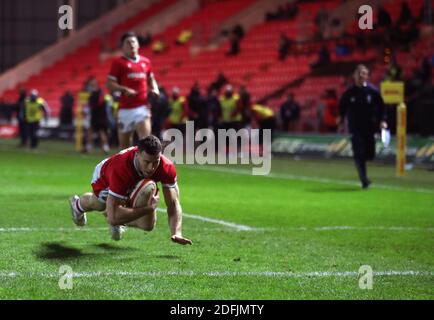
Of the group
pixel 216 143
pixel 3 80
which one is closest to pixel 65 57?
pixel 3 80

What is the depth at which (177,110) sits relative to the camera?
31.9 meters

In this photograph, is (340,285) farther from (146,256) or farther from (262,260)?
(146,256)

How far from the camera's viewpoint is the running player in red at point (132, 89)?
1573 centimetres

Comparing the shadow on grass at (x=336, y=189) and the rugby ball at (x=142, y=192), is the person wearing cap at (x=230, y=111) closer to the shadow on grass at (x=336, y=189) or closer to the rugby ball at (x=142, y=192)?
the shadow on grass at (x=336, y=189)

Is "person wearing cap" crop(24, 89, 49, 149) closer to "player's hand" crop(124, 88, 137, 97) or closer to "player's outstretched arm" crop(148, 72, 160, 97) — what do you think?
"player's outstretched arm" crop(148, 72, 160, 97)

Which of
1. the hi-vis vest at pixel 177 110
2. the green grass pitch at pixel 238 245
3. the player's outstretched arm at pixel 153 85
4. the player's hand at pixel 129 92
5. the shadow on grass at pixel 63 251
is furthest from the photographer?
the hi-vis vest at pixel 177 110

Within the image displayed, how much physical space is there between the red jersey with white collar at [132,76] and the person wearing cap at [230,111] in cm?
1590

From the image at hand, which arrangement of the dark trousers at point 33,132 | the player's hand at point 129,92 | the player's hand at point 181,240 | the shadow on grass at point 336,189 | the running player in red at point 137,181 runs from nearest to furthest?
1. the running player in red at point 137,181
2. the player's hand at point 181,240
3. the player's hand at point 129,92
4. the shadow on grass at point 336,189
5. the dark trousers at point 33,132

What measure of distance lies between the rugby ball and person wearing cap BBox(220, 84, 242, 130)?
72.3 ft

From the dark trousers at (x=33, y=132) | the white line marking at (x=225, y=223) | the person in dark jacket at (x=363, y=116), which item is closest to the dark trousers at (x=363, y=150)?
the person in dark jacket at (x=363, y=116)

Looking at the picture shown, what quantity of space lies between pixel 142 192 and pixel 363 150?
924 cm

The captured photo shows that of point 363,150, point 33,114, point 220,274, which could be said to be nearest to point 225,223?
point 220,274

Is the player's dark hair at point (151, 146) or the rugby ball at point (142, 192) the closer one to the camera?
the player's dark hair at point (151, 146)

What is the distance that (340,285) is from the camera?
8.45 meters
